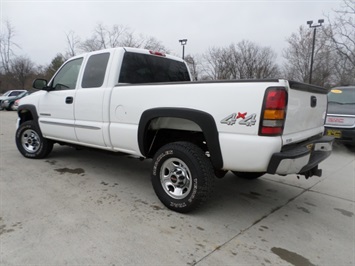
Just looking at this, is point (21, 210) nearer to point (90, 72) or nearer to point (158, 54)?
point (90, 72)

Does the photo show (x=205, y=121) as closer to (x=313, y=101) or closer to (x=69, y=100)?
(x=313, y=101)

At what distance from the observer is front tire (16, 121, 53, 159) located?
17.2ft

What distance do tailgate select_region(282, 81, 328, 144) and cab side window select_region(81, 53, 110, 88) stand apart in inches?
100

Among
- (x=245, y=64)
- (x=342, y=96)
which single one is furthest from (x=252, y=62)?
(x=342, y=96)

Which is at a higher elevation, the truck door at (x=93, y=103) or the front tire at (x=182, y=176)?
the truck door at (x=93, y=103)

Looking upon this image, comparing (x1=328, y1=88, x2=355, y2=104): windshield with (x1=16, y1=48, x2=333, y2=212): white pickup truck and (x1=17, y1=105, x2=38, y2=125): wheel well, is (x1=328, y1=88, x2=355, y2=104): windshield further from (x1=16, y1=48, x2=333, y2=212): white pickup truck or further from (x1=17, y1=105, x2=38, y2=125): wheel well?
(x1=17, y1=105, x2=38, y2=125): wheel well

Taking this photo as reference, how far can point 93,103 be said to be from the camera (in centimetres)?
405

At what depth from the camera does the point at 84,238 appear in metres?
2.69

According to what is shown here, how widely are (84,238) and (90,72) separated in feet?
8.35

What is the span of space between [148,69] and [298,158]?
255 cm

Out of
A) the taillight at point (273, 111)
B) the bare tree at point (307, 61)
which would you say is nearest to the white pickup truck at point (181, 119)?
the taillight at point (273, 111)

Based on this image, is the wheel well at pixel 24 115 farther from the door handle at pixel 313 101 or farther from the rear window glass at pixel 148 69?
the door handle at pixel 313 101

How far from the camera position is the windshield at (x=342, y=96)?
7523mm

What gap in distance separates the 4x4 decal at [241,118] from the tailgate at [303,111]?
14.6 inches
